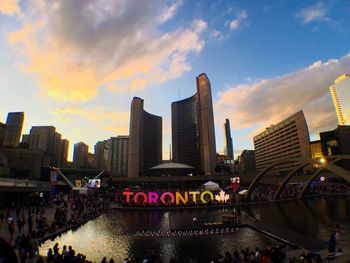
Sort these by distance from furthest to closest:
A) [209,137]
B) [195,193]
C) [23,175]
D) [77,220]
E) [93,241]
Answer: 1. [209,137]
2. [23,175]
3. [195,193]
4. [77,220]
5. [93,241]

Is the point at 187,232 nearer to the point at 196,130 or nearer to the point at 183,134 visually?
the point at 196,130

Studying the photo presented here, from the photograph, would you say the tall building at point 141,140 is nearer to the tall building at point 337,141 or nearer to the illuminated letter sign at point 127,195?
the illuminated letter sign at point 127,195

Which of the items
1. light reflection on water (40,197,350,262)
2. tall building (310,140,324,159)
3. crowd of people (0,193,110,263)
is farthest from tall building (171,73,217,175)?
light reflection on water (40,197,350,262)

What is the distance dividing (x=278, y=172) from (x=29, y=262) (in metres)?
134

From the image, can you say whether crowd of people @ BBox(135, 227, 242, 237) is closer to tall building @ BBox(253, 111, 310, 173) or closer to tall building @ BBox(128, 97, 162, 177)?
tall building @ BBox(253, 111, 310, 173)

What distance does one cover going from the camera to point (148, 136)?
614ft

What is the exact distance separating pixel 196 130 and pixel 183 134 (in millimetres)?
16848

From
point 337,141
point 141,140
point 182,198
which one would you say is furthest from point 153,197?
point 141,140

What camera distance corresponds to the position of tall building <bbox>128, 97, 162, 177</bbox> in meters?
164

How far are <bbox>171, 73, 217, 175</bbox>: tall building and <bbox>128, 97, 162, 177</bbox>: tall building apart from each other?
17342 millimetres

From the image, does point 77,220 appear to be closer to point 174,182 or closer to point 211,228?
point 211,228

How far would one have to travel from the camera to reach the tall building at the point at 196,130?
483ft

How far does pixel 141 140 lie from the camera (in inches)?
6905

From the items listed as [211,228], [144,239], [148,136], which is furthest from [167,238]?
Answer: [148,136]
